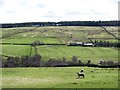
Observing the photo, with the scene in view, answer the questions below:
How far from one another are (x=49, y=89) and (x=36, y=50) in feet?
438

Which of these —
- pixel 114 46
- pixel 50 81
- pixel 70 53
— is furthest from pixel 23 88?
pixel 114 46

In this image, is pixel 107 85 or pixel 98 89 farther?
pixel 107 85

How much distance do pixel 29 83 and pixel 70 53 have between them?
420 feet

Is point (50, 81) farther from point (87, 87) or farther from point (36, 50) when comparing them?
point (36, 50)

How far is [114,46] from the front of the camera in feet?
628

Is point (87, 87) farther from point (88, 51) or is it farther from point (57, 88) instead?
point (88, 51)

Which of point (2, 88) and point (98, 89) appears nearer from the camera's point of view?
point (98, 89)

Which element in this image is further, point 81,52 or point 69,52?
point 81,52

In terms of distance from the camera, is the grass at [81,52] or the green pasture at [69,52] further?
the grass at [81,52]

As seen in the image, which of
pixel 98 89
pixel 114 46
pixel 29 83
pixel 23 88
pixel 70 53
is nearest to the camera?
pixel 98 89

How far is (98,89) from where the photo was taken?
30219mm

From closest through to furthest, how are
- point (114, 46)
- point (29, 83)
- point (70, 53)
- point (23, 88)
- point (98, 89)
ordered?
1. point (98, 89)
2. point (23, 88)
3. point (29, 83)
4. point (70, 53)
5. point (114, 46)

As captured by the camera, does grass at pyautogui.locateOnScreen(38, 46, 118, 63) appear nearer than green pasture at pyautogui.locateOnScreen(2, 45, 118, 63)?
No

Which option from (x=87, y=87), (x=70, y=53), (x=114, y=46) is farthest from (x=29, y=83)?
(x=114, y=46)
